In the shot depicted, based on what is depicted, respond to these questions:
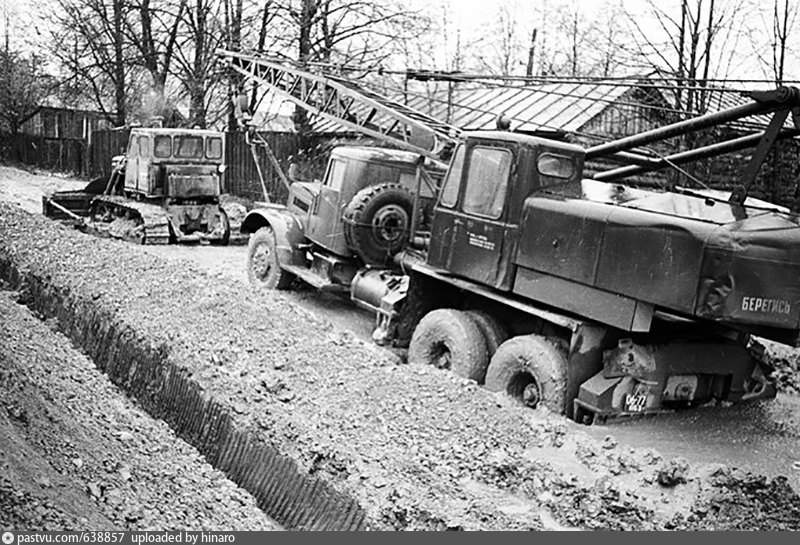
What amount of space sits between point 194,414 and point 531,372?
297 cm

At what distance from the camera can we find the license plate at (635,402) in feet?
25.3

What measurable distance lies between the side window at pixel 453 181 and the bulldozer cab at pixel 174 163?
31.4ft

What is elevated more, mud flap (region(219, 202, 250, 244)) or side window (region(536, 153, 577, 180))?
side window (region(536, 153, 577, 180))

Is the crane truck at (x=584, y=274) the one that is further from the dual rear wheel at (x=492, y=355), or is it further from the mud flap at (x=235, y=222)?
the mud flap at (x=235, y=222)

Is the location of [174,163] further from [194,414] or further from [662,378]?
[662,378]

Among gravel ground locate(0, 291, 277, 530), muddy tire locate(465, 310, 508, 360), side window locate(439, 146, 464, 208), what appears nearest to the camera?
gravel ground locate(0, 291, 277, 530)

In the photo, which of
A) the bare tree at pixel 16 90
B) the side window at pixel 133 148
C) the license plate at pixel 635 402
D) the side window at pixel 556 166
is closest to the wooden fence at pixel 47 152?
the bare tree at pixel 16 90

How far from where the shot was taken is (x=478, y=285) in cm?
916

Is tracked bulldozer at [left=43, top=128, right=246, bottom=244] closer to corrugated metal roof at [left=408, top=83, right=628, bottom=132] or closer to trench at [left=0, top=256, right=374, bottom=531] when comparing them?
corrugated metal roof at [left=408, top=83, right=628, bottom=132]

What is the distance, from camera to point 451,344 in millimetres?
9117

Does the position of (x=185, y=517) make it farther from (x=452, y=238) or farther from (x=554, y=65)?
(x=554, y=65)

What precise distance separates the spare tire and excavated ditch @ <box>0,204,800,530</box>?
1.59 m

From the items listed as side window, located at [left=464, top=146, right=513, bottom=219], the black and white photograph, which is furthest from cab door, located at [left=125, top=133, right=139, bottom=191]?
side window, located at [left=464, top=146, right=513, bottom=219]

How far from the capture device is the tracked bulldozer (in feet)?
58.3
